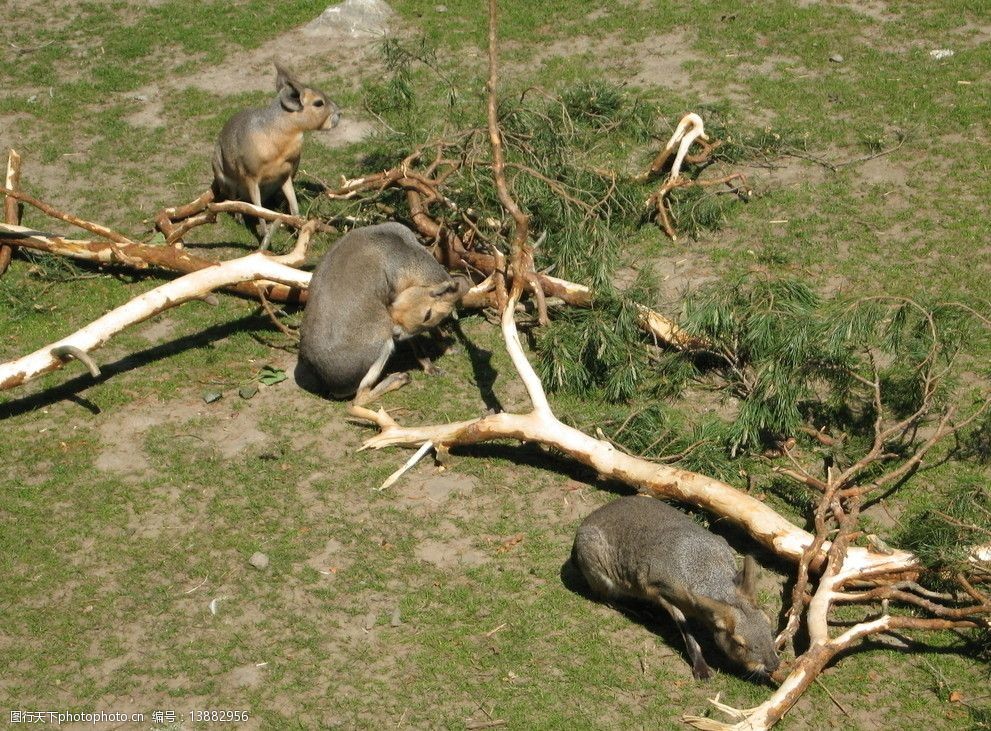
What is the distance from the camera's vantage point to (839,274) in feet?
30.3

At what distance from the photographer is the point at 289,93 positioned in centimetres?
1048

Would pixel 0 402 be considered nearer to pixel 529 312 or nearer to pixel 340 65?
pixel 529 312

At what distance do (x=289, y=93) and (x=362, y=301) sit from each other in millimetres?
3310

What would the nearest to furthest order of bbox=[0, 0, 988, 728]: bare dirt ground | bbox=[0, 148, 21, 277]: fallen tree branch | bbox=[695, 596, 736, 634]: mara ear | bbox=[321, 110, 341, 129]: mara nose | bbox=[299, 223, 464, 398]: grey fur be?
bbox=[695, 596, 736, 634]: mara ear
bbox=[0, 0, 988, 728]: bare dirt ground
bbox=[299, 223, 464, 398]: grey fur
bbox=[0, 148, 21, 277]: fallen tree branch
bbox=[321, 110, 341, 129]: mara nose

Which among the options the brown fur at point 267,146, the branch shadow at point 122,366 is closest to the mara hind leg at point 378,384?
the branch shadow at point 122,366

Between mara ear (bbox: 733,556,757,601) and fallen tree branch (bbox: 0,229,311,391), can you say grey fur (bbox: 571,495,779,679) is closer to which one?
mara ear (bbox: 733,556,757,601)

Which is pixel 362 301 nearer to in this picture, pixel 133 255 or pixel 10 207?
pixel 133 255

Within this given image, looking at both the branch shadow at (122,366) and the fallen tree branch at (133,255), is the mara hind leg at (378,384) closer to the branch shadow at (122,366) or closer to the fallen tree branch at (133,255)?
the fallen tree branch at (133,255)

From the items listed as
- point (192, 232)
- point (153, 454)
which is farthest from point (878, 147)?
point (153, 454)

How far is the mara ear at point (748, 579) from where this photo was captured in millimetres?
5754

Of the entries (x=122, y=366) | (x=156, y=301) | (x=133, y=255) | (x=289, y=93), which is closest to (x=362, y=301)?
(x=156, y=301)

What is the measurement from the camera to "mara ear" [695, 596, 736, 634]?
5750mm

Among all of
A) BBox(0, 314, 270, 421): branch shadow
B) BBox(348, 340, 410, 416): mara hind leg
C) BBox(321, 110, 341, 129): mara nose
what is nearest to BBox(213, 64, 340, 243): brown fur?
BBox(321, 110, 341, 129): mara nose

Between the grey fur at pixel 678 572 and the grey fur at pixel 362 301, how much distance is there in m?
2.37
